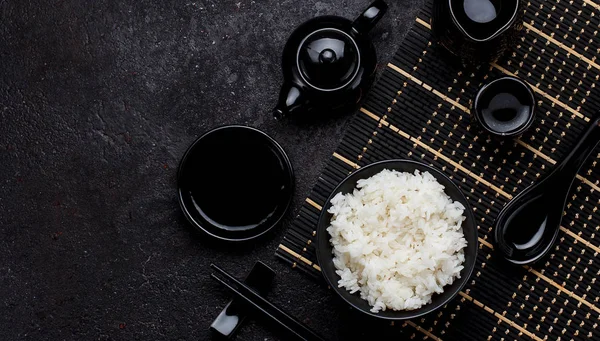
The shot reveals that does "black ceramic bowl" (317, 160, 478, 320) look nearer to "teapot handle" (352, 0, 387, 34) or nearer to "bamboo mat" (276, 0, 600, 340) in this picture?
"bamboo mat" (276, 0, 600, 340)

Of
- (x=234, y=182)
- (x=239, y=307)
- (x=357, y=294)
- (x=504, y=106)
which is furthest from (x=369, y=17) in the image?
(x=239, y=307)

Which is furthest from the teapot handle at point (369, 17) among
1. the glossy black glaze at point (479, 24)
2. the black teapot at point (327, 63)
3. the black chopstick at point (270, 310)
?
the black chopstick at point (270, 310)

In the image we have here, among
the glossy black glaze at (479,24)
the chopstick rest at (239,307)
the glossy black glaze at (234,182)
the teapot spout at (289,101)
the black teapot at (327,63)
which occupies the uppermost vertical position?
the glossy black glaze at (479,24)

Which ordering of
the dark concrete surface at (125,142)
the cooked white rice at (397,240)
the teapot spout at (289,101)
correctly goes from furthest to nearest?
1. the dark concrete surface at (125,142)
2. the teapot spout at (289,101)
3. the cooked white rice at (397,240)

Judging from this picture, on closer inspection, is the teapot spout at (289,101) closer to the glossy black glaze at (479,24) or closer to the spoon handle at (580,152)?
the glossy black glaze at (479,24)

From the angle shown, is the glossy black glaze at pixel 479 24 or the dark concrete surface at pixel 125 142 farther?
the dark concrete surface at pixel 125 142

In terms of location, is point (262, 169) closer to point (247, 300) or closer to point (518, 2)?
point (247, 300)

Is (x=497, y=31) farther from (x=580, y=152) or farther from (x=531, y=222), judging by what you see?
(x=531, y=222)

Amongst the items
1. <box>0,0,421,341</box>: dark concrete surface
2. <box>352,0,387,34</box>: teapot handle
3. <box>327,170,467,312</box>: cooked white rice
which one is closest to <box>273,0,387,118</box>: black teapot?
<box>352,0,387,34</box>: teapot handle
